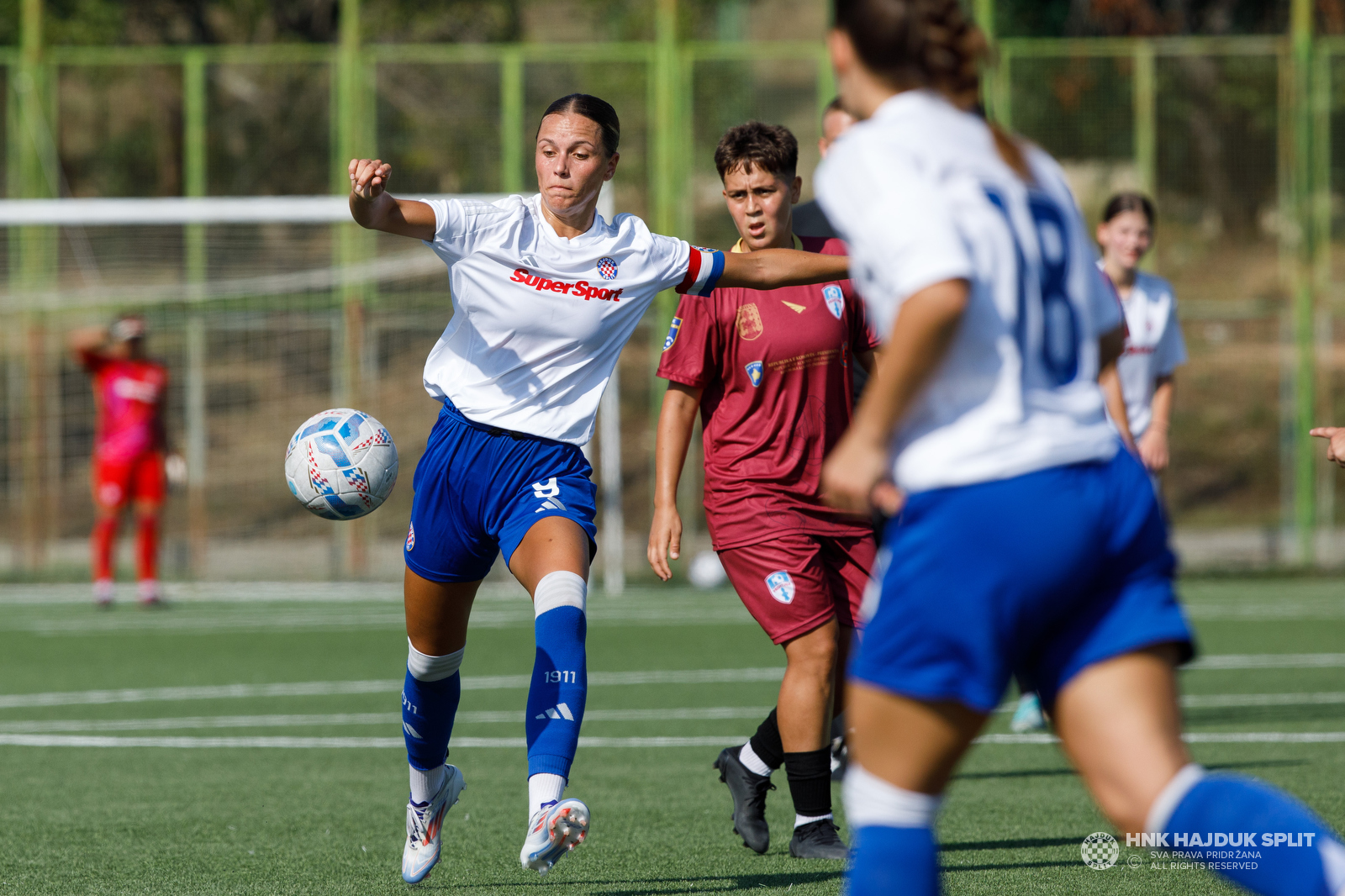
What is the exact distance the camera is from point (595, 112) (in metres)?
4.47

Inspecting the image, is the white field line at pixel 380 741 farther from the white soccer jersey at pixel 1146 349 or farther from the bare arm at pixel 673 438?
the bare arm at pixel 673 438

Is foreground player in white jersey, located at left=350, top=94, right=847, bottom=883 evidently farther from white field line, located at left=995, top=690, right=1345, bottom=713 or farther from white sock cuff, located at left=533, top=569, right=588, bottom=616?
white field line, located at left=995, top=690, right=1345, bottom=713

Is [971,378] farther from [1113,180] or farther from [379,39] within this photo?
[379,39]

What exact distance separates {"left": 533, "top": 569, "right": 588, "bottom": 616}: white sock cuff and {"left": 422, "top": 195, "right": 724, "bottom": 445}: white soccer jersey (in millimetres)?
454

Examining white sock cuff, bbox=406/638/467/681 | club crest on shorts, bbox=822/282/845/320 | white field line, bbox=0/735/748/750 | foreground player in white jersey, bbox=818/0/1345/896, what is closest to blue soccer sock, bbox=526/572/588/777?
white sock cuff, bbox=406/638/467/681

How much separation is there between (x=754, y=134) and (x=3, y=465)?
14826 mm

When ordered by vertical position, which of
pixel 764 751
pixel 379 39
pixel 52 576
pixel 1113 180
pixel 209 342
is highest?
pixel 379 39

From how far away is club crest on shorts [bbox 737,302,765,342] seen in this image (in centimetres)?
517

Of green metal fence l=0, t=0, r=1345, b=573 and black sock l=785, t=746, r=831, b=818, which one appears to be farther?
green metal fence l=0, t=0, r=1345, b=573

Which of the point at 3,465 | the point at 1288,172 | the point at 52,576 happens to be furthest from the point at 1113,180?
the point at 3,465

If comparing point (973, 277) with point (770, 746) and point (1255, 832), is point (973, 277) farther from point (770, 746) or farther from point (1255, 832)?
point (770, 746)

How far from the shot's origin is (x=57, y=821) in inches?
214

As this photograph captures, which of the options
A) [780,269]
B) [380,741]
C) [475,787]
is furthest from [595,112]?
[380,741]

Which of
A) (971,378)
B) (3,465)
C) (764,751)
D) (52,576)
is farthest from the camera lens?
(3,465)
